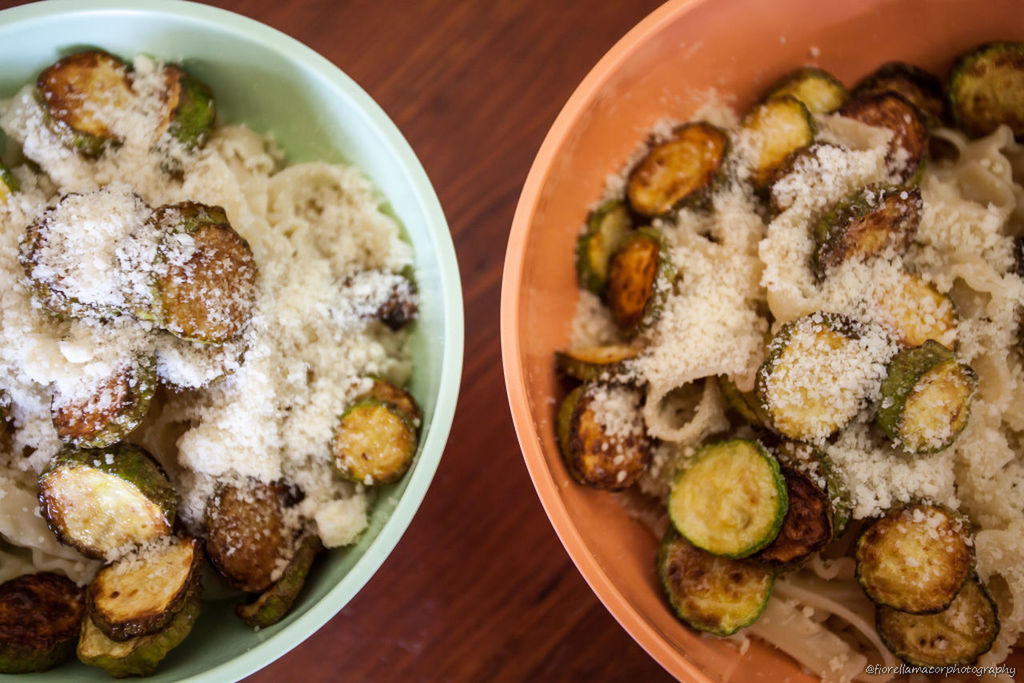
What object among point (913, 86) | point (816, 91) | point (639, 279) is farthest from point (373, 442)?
point (913, 86)

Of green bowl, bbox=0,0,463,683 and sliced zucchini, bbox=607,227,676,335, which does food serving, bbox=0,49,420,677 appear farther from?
sliced zucchini, bbox=607,227,676,335

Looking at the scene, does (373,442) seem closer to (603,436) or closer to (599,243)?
(603,436)

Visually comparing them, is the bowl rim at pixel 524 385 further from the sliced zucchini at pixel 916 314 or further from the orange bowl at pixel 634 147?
the sliced zucchini at pixel 916 314

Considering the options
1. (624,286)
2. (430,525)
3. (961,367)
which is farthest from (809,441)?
(430,525)

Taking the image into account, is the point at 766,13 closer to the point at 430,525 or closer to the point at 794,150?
the point at 794,150

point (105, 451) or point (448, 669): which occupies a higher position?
point (105, 451)

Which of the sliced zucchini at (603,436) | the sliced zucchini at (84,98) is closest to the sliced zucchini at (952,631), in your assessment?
the sliced zucchini at (603,436)

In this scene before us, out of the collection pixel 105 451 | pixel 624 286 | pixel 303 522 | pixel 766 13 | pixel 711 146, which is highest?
pixel 766 13
